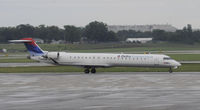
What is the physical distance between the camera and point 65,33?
14775 centimetres

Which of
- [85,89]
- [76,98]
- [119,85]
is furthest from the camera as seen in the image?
[119,85]

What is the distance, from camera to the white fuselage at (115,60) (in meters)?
42.2

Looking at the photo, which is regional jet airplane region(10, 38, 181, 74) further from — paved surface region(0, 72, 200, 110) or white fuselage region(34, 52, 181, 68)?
paved surface region(0, 72, 200, 110)

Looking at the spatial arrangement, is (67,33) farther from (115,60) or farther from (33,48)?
(115,60)

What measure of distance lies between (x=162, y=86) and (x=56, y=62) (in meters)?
17.0

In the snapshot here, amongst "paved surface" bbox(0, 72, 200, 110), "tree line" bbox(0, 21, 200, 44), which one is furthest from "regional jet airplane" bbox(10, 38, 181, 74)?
"tree line" bbox(0, 21, 200, 44)

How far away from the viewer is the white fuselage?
42.2 meters

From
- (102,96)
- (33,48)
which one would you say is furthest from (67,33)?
(102,96)

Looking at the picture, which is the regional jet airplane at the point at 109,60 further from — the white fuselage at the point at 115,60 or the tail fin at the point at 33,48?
the tail fin at the point at 33,48

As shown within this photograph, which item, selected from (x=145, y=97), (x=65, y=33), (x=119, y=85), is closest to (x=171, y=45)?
(x=65, y=33)

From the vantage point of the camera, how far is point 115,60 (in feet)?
139

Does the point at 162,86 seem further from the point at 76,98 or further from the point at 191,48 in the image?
the point at 191,48

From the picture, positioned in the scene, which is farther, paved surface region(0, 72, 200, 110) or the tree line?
the tree line

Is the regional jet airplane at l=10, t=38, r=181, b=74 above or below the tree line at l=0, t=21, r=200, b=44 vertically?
below
